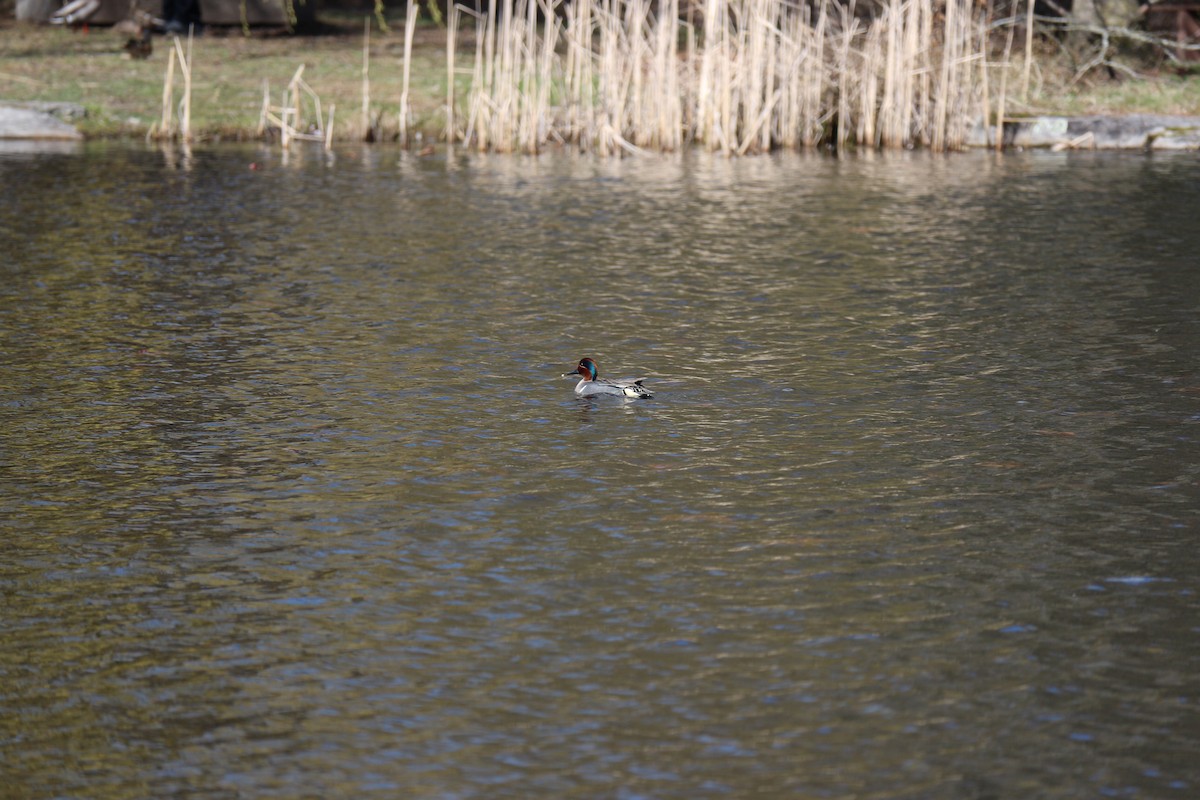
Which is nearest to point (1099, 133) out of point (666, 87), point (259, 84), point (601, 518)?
point (666, 87)

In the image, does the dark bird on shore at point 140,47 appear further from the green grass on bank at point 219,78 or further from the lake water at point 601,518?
the lake water at point 601,518

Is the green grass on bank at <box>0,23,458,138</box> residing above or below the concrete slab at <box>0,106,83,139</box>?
above

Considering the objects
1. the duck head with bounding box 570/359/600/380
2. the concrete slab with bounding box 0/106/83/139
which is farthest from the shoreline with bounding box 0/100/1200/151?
the duck head with bounding box 570/359/600/380

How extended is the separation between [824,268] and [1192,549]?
27.2 feet

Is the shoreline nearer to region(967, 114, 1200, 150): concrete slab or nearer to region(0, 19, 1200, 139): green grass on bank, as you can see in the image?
region(967, 114, 1200, 150): concrete slab

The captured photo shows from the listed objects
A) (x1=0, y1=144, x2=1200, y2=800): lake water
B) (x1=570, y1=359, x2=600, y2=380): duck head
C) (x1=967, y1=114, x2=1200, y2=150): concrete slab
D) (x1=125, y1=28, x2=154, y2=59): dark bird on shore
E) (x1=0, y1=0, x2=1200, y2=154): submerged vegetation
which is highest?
(x1=125, y1=28, x2=154, y2=59): dark bird on shore

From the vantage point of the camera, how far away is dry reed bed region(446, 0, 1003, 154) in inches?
A: 949

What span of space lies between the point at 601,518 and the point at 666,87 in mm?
16786

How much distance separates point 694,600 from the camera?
774cm

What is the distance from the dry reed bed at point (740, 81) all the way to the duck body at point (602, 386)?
13.3 m

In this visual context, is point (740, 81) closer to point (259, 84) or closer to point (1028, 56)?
point (1028, 56)

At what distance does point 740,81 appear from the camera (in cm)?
2453

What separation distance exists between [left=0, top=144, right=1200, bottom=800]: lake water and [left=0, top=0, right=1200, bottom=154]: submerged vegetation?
7.23 meters

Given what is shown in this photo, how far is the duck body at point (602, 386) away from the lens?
11172 mm
